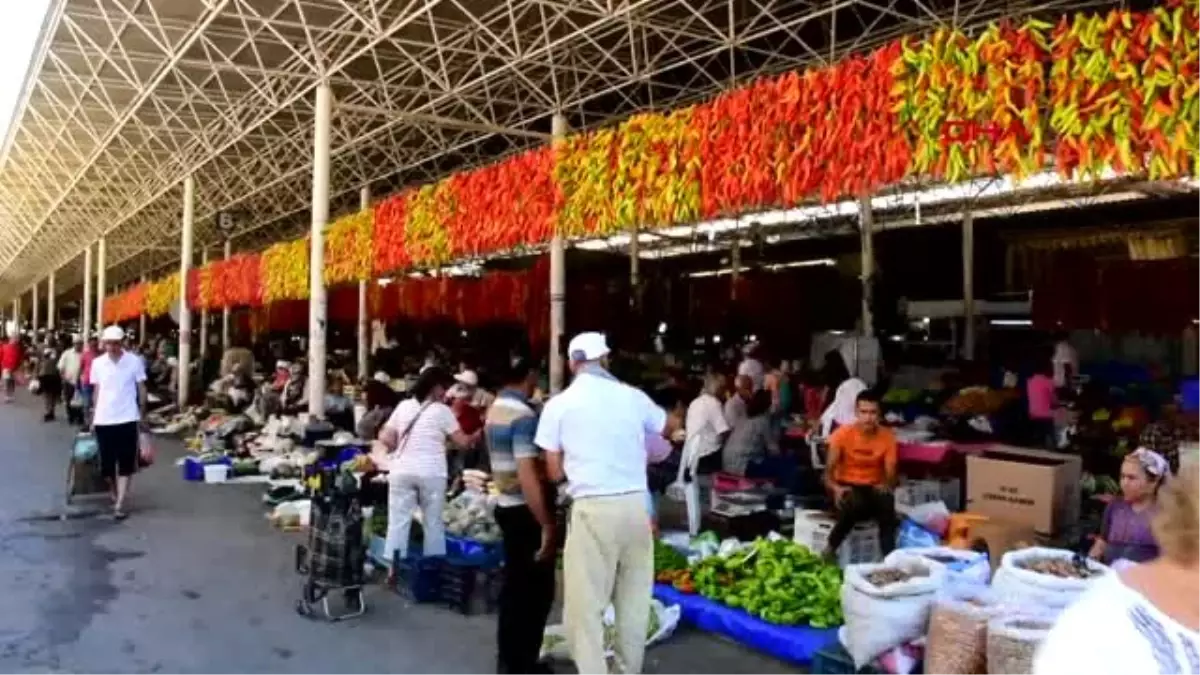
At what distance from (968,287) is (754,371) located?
670 cm

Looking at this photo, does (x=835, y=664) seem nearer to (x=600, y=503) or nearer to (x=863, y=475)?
(x=600, y=503)

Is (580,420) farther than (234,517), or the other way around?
(234,517)

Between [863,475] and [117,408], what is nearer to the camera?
[863,475]

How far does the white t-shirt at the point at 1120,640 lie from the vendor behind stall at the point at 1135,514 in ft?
11.1

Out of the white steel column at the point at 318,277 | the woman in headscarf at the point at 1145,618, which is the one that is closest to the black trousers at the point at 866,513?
the woman in headscarf at the point at 1145,618

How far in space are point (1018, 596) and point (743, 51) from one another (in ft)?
42.6

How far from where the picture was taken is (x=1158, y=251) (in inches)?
647

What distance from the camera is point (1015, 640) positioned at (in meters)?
3.99

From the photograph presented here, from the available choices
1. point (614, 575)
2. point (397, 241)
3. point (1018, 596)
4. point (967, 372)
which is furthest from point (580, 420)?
point (967, 372)

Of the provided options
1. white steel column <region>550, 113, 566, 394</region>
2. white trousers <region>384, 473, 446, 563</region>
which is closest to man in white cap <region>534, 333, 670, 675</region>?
white trousers <region>384, 473, 446, 563</region>

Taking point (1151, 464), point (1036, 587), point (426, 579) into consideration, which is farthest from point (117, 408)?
point (1151, 464)

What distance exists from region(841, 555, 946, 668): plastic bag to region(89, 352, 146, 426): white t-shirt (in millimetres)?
7002

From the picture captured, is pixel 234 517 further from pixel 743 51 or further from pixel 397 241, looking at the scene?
pixel 743 51

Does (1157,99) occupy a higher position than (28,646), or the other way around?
(1157,99)
